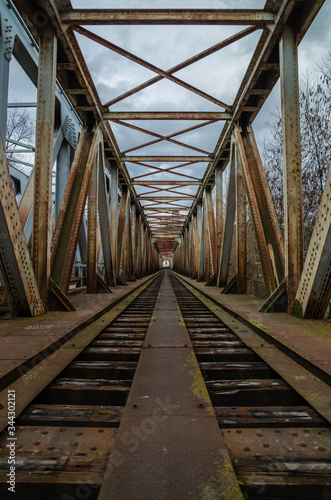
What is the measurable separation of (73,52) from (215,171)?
280 inches

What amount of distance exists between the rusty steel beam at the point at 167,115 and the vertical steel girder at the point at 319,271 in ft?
16.3

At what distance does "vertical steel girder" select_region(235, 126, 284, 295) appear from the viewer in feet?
17.0

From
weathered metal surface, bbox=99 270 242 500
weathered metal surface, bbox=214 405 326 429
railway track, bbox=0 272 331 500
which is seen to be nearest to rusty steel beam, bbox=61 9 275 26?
railway track, bbox=0 272 331 500

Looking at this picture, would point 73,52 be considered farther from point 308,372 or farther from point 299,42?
point 308,372

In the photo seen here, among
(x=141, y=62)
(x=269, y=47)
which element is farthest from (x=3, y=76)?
(x=269, y=47)

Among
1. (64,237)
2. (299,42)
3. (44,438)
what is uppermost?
(299,42)

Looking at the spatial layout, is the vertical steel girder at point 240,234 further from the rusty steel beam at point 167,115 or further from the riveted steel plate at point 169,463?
the riveted steel plate at point 169,463

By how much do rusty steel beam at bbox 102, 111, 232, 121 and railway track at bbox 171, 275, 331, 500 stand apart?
6.70 meters

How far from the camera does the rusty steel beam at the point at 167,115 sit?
→ 7.78 meters

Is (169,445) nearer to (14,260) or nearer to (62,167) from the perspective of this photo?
(14,260)

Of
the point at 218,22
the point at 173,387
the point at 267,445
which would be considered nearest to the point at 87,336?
the point at 173,387

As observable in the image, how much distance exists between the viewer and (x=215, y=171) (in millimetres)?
11625

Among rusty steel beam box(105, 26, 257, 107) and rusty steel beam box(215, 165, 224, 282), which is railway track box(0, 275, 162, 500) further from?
rusty steel beam box(215, 165, 224, 282)

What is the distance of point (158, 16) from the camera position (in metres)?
5.09
